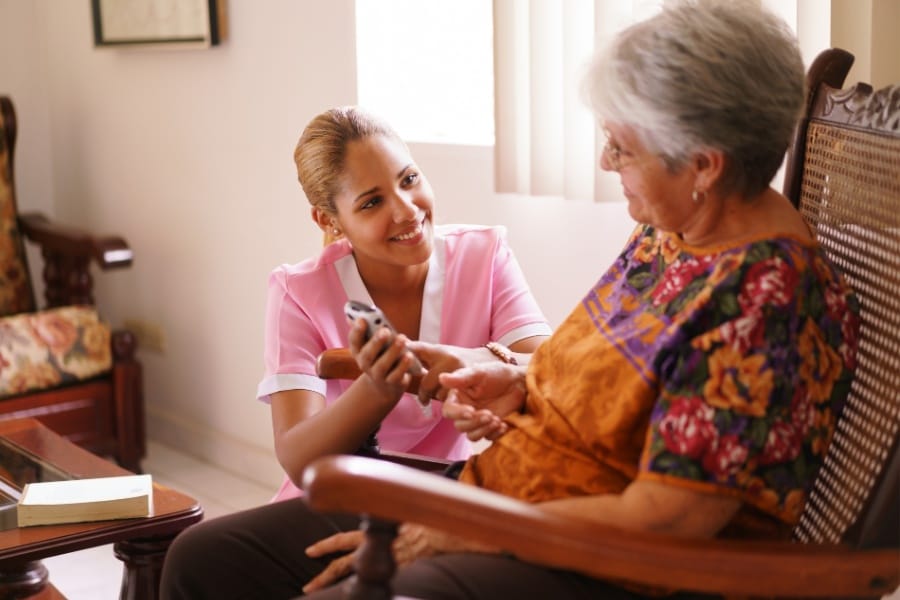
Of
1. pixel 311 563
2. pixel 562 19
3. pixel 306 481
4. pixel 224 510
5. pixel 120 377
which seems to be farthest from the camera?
pixel 120 377

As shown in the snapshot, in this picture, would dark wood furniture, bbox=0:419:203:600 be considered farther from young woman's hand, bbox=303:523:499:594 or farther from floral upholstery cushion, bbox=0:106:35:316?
floral upholstery cushion, bbox=0:106:35:316

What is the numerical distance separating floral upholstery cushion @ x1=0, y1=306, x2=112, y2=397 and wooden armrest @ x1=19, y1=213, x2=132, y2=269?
0.19 meters

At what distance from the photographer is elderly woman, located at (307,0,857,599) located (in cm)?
117

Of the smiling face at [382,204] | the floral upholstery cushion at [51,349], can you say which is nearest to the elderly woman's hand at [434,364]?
the smiling face at [382,204]

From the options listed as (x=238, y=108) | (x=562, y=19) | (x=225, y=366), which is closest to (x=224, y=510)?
(x=225, y=366)

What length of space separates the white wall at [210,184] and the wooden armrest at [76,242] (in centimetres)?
27

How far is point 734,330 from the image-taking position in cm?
118

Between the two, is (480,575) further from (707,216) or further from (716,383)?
(707,216)

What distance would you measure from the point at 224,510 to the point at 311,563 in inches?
69.4

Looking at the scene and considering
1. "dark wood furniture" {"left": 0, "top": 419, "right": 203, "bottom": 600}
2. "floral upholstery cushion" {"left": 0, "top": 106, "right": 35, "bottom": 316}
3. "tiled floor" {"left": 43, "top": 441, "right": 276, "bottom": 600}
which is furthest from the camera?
"floral upholstery cushion" {"left": 0, "top": 106, "right": 35, "bottom": 316}

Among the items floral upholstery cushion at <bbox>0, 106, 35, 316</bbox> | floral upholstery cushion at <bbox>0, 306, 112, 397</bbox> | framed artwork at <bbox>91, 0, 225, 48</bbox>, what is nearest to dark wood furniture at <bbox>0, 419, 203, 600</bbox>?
floral upholstery cushion at <bbox>0, 306, 112, 397</bbox>

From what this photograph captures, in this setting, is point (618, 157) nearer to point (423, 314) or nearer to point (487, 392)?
point (487, 392)

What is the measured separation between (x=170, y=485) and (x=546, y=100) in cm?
184

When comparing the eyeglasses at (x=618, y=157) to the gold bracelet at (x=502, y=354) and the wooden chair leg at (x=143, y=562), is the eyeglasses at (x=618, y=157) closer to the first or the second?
the gold bracelet at (x=502, y=354)
